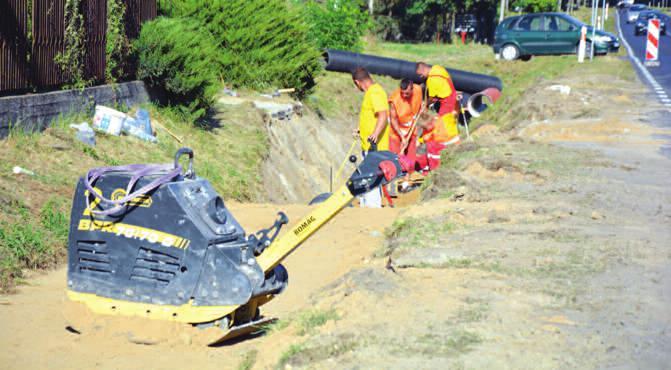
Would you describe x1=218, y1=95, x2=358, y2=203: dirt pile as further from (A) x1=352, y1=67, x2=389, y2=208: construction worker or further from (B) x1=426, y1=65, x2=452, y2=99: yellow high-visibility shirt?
(B) x1=426, y1=65, x2=452, y2=99: yellow high-visibility shirt

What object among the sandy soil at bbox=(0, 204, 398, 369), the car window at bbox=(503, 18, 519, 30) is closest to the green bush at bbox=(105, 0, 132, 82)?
the sandy soil at bbox=(0, 204, 398, 369)

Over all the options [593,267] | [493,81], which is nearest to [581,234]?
[593,267]

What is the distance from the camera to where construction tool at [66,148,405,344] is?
20.6 feet

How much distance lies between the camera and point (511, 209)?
10.0 m

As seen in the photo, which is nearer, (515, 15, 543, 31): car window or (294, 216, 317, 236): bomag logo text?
(294, 216, 317, 236): bomag logo text

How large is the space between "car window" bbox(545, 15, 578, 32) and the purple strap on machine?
32354 millimetres

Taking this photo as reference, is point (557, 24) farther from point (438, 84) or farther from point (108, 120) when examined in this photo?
point (108, 120)

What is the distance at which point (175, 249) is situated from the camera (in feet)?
20.7

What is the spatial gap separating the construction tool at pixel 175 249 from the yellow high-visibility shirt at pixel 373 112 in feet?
20.7

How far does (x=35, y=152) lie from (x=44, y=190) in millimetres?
1102

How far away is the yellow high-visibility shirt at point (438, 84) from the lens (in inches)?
559

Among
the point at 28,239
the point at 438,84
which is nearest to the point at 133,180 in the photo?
the point at 28,239

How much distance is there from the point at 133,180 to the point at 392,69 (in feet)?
70.4

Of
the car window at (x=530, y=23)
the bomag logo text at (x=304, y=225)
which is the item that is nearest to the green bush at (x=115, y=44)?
the bomag logo text at (x=304, y=225)
